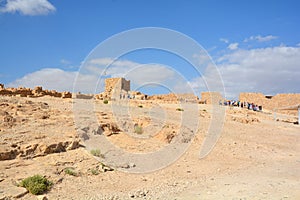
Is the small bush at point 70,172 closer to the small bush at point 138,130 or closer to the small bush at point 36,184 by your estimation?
the small bush at point 36,184

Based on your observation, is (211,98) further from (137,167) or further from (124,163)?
(124,163)

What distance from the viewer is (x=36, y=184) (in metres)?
6.49

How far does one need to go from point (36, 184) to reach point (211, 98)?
40.7 metres

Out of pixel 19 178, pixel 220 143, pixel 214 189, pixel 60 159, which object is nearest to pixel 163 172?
pixel 214 189

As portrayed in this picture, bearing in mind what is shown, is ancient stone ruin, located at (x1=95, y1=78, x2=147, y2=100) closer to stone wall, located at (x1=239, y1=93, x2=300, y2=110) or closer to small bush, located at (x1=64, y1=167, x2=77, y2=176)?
stone wall, located at (x1=239, y1=93, x2=300, y2=110)

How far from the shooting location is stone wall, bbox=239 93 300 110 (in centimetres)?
4906

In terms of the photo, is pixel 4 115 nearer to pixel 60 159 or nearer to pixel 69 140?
pixel 69 140

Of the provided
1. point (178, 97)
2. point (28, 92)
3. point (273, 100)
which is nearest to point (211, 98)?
point (178, 97)

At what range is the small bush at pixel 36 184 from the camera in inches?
251

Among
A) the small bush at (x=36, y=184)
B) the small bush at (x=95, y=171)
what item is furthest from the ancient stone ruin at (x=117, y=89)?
the small bush at (x=36, y=184)

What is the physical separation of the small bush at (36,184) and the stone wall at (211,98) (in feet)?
123

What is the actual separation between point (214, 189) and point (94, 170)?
126 inches

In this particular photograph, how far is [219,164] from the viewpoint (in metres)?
10.8

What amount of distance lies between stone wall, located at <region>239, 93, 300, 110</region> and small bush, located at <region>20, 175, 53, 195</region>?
47.0 meters
